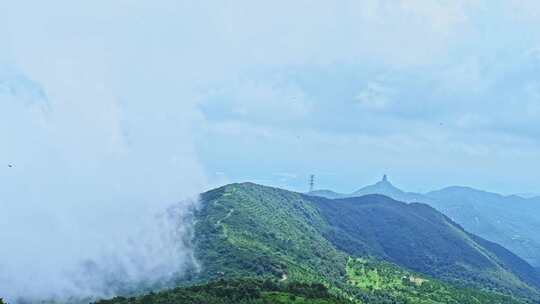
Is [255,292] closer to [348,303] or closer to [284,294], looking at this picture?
[284,294]

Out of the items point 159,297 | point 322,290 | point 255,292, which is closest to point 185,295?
point 159,297

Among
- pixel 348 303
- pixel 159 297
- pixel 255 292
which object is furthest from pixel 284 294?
pixel 159 297

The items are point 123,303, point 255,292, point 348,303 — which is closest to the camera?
point 123,303

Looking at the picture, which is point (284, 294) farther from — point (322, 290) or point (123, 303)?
point (123, 303)

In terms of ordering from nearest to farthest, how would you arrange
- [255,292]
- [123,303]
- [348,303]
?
[123,303], [255,292], [348,303]

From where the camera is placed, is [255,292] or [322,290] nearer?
[255,292]

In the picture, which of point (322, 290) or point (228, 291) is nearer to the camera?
point (228, 291)
